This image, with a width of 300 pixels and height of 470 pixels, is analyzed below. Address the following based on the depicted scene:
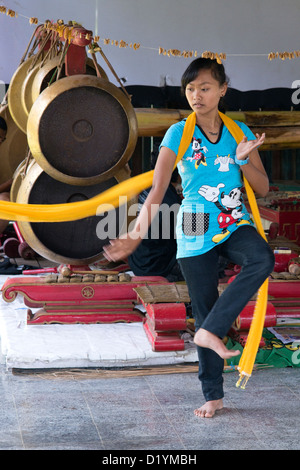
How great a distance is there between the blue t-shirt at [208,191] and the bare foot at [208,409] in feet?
2.10

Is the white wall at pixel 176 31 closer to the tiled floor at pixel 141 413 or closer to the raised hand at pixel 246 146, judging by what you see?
the tiled floor at pixel 141 413

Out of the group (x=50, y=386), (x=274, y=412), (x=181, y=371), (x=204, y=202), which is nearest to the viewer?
(x=204, y=202)

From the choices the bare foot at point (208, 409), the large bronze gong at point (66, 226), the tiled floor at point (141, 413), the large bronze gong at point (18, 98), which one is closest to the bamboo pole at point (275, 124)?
the large bronze gong at point (18, 98)

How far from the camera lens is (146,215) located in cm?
251

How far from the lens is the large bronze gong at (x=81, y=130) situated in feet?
13.0

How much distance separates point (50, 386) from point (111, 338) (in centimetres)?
63

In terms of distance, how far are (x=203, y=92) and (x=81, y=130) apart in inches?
62.0

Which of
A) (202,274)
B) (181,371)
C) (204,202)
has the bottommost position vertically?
(181,371)

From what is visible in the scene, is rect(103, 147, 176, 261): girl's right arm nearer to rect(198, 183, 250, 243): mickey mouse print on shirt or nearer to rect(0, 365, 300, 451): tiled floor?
rect(198, 183, 250, 243): mickey mouse print on shirt

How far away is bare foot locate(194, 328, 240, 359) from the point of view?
8.14 ft

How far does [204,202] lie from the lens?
8.52 feet

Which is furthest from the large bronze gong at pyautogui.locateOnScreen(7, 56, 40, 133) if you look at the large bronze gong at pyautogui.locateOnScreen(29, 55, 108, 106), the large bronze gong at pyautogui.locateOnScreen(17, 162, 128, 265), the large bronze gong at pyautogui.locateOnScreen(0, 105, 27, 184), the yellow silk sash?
the yellow silk sash
